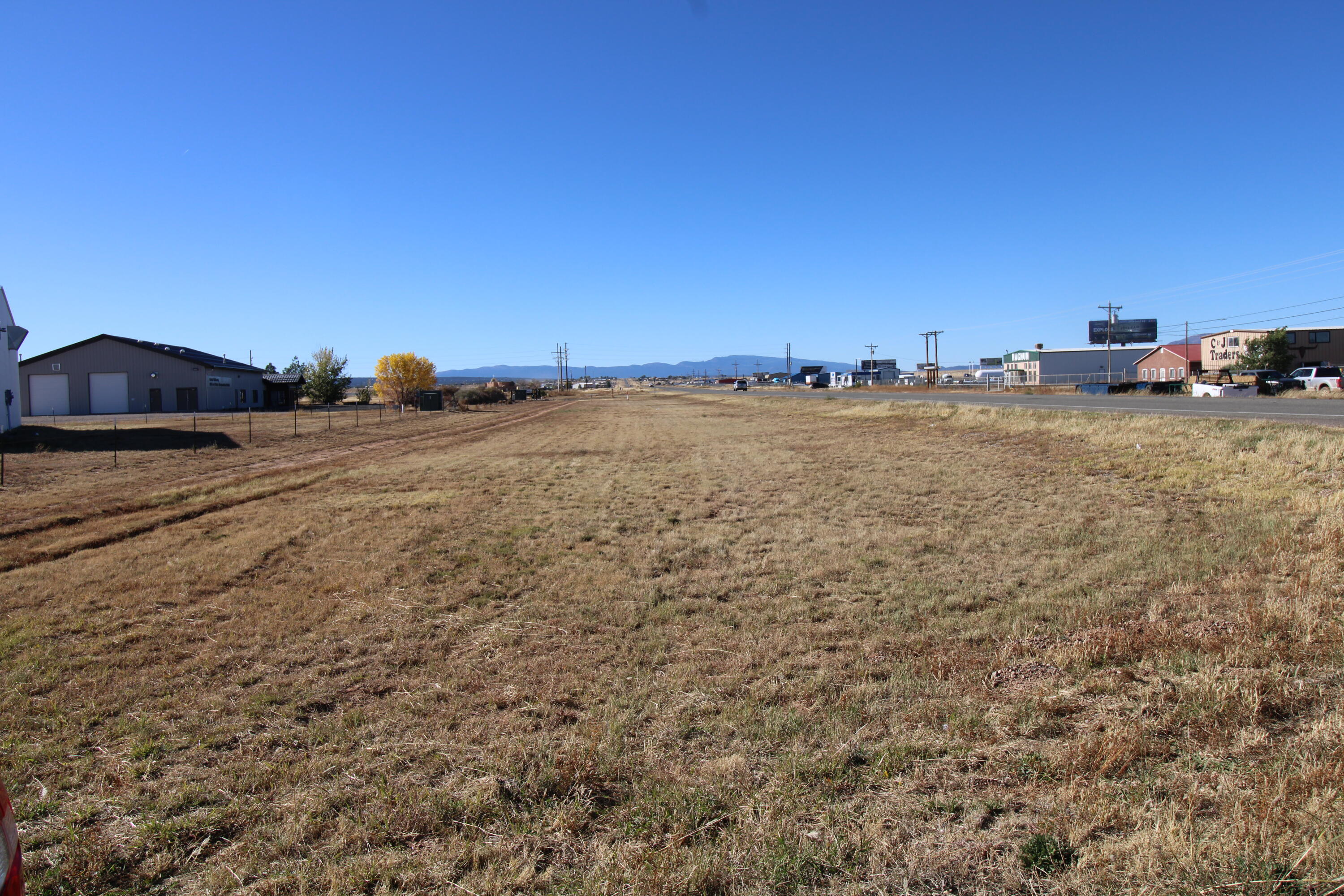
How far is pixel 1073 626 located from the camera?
7562mm

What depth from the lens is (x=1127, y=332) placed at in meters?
118

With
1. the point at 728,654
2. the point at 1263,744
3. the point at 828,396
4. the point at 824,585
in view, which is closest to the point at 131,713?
the point at 728,654

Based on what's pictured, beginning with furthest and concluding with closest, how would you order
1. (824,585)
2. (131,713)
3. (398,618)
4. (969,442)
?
(969,442)
(824,585)
(398,618)
(131,713)

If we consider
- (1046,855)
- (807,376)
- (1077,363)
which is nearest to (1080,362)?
(1077,363)

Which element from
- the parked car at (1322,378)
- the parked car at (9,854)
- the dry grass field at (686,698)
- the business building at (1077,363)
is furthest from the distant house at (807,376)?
the parked car at (9,854)

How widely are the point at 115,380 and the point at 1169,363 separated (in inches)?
4720

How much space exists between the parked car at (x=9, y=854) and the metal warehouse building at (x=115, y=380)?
72631 mm

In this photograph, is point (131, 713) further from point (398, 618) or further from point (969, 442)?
point (969, 442)

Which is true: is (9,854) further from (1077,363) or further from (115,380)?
(1077,363)

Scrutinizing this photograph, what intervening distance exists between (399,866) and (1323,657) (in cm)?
732

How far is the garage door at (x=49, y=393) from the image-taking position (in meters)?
59.4

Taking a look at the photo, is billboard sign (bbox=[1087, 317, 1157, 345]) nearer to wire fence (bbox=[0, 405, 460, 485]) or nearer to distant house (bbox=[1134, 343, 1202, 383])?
distant house (bbox=[1134, 343, 1202, 383])

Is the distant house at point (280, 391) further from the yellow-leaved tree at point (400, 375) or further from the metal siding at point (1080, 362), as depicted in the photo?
the metal siding at point (1080, 362)

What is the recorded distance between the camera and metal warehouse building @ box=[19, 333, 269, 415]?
5962cm
